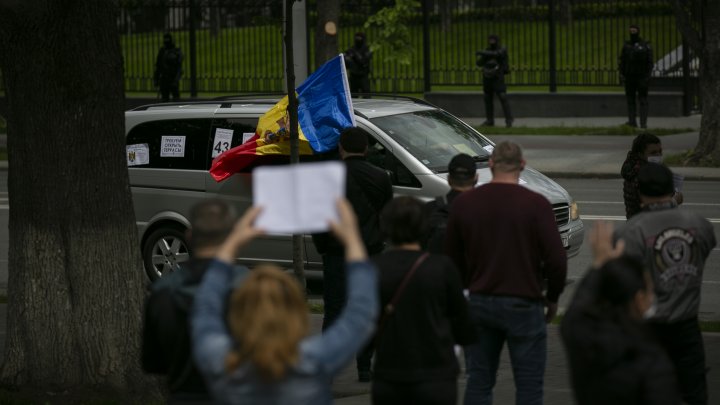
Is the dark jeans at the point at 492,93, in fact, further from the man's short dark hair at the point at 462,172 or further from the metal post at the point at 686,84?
the man's short dark hair at the point at 462,172

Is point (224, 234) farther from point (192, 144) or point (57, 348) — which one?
point (192, 144)

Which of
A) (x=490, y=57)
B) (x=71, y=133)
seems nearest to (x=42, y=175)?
(x=71, y=133)

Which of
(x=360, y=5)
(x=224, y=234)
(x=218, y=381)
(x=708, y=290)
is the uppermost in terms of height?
(x=360, y=5)

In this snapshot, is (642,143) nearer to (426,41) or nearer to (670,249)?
(670,249)

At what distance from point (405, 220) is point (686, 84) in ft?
77.8

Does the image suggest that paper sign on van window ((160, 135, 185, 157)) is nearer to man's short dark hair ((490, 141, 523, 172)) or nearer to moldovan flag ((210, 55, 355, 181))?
moldovan flag ((210, 55, 355, 181))

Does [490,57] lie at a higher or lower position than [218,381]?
higher

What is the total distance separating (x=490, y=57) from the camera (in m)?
27.2

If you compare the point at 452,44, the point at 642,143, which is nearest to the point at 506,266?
the point at 642,143

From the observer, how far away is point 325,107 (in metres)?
11.4

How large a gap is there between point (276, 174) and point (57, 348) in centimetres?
438

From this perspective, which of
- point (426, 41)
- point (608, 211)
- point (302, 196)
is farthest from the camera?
point (426, 41)

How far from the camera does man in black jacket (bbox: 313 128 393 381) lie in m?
8.93

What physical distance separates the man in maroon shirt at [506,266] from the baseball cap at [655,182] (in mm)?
486
